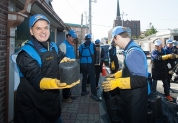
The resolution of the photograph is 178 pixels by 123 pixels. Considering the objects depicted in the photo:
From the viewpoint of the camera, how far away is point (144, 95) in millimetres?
2330

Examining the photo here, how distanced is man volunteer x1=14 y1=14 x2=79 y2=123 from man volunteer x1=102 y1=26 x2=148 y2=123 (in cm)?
79

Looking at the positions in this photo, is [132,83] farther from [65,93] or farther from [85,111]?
[65,93]

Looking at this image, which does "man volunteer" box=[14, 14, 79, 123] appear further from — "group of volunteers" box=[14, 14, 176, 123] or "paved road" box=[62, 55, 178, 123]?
"paved road" box=[62, 55, 178, 123]

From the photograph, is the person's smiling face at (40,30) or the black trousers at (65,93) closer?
the person's smiling face at (40,30)

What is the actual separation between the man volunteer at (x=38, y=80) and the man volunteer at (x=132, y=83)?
79cm

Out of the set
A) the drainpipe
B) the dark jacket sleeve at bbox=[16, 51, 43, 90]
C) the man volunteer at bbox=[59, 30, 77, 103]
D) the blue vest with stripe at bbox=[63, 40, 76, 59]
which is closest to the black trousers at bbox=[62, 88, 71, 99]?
the man volunteer at bbox=[59, 30, 77, 103]

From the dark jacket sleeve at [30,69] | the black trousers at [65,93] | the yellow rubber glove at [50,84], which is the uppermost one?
the dark jacket sleeve at [30,69]

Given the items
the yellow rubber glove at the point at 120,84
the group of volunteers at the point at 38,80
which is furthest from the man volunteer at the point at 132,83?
the group of volunteers at the point at 38,80

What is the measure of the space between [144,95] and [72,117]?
2.29 meters

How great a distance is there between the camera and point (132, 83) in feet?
7.07

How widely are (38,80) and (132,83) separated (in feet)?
3.92

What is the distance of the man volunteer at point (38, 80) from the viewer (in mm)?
1662

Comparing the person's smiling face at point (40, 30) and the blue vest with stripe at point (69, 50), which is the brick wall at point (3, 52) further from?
the blue vest with stripe at point (69, 50)

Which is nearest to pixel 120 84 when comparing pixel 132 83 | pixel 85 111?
pixel 132 83
